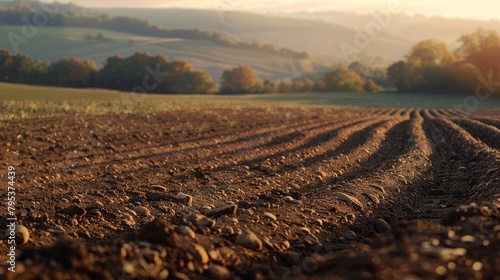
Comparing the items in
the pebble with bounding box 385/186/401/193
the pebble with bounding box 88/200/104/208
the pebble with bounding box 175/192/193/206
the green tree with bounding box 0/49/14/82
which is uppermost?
the pebble with bounding box 385/186/401/193

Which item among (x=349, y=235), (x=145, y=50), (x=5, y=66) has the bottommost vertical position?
(x=5, y=66)

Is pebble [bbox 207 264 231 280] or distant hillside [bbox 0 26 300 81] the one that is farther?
distant hillside [bbox 0 26 300 81]

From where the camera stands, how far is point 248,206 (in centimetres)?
739

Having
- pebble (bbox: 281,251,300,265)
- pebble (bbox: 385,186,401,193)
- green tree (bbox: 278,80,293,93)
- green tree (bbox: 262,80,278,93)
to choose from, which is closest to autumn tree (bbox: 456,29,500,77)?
green tree (bbox: 278,80,293,93)

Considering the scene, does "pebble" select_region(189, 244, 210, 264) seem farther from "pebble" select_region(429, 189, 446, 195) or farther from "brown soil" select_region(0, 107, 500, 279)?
"pebble" select_region(429, 189, 446, 195)

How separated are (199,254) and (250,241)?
819mm

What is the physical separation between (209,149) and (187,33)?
139651mm

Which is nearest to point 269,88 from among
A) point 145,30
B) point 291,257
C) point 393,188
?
point 145,30

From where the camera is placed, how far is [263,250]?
5.43 meters

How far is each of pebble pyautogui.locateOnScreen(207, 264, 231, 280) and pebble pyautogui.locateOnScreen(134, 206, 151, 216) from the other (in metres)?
2.60

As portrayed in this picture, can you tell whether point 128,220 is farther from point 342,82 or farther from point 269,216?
point 342,82

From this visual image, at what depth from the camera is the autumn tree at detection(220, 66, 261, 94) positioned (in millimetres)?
86375

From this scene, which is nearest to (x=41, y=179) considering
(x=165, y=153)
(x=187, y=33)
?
(x=165, y=153)

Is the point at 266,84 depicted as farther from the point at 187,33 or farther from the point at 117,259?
the point at 117,259
